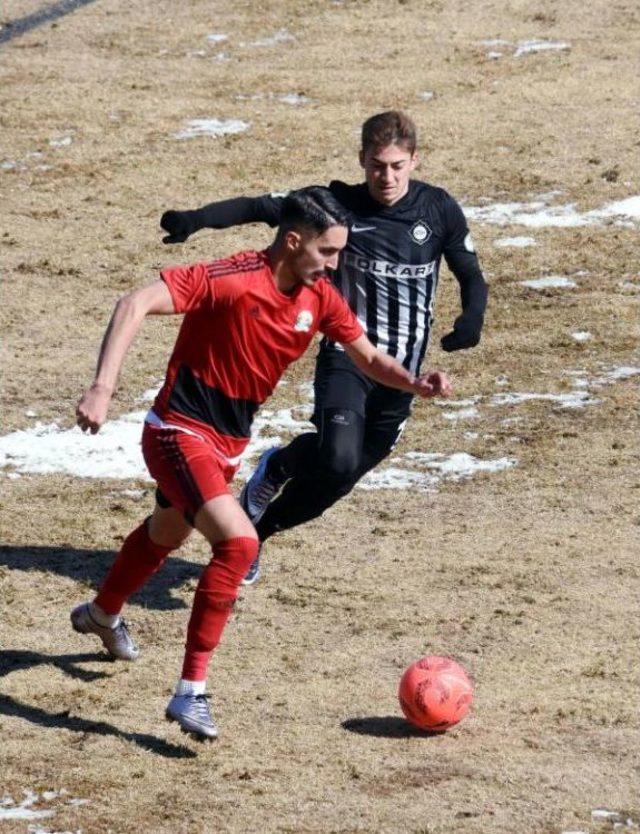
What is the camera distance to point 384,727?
7738mm

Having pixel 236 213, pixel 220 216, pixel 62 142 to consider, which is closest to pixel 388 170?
pixel 236 213

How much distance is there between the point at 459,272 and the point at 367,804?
325 centimetres

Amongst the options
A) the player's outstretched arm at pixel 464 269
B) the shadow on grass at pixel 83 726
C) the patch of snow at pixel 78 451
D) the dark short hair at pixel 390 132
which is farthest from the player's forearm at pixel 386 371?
the patch of snow at pixel 78 451

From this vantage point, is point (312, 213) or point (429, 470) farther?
point (429, 470)

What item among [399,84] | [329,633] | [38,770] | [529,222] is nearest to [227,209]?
[329,633]

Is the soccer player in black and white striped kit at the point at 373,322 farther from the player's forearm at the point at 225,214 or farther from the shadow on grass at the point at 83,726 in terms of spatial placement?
the shadow on grass at the point at 83,726

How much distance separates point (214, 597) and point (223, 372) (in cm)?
96

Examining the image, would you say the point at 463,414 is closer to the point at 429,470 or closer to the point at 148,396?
the point at 429,470

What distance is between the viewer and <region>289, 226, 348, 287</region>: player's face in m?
7.35

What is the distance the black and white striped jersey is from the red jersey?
146 centimetres

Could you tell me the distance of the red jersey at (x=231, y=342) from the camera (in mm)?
7395

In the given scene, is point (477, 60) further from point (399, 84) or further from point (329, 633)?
point (329, 633)

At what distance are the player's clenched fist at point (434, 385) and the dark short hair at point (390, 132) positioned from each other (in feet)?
4.60

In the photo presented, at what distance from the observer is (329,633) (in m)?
8.84
